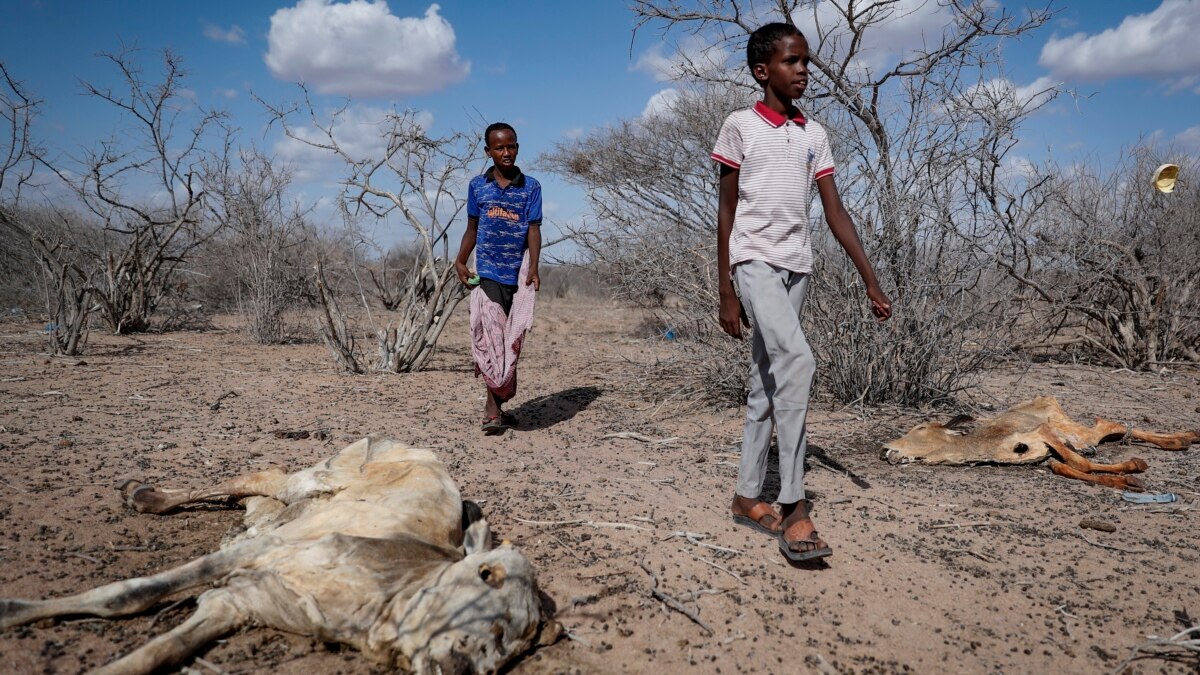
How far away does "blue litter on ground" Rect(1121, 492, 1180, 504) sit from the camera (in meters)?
3.67

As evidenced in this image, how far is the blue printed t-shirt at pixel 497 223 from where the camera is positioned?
16.8ft

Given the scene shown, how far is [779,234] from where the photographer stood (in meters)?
3.02

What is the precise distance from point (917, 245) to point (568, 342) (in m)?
5.90

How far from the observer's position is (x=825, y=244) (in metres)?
5.48

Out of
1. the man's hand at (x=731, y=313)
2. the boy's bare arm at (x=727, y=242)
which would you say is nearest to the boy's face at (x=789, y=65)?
the boy's bare arm at (x=727, y=242)

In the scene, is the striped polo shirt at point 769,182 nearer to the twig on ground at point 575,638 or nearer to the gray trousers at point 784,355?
the gray trousers at point 784,355

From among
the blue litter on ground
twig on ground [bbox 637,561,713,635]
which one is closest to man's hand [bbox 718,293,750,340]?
twig on ground [bbox 637,561,713,635]

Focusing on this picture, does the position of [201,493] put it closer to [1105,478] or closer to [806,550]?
[806,550]

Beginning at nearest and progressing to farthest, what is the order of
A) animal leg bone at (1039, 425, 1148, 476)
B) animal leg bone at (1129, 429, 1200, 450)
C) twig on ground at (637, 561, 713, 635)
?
twig on ground at (637, 561, 713, 635) < animal leg bone at (1039, 425, 1148, 476) < animal leg bone at (1129, 429, 1200, 450)

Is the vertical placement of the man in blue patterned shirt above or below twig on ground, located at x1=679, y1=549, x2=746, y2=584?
above

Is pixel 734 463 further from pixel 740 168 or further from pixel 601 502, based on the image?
pixel 740 168

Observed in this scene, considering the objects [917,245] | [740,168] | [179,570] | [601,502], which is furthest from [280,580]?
[917,245]

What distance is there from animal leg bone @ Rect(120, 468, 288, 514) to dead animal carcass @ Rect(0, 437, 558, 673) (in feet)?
2.21

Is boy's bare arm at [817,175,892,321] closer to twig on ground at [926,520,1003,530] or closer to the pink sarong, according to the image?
twig on ground at [926,520,1003,530]
